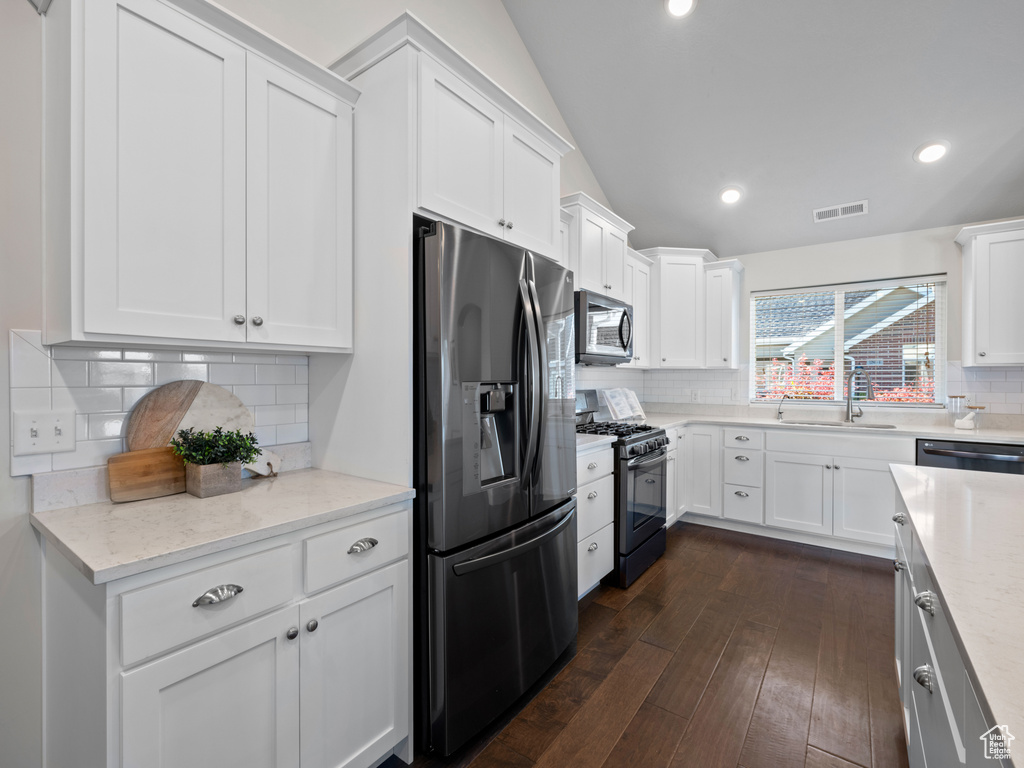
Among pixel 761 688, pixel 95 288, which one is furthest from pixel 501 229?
pixel 761 688

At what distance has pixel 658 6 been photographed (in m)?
2.90

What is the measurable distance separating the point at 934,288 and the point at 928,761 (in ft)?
13.1

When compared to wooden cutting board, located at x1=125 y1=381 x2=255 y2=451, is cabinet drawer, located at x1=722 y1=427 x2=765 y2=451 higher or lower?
lower

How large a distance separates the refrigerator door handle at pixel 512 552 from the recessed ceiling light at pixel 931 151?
3.44 m

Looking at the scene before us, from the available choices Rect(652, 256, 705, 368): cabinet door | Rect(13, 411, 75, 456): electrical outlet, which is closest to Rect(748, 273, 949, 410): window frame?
Rect(652, 256, 705, 368): cabinet door

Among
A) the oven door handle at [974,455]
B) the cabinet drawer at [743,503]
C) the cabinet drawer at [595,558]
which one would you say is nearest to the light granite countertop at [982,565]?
the cabinet drawer at [595,558]

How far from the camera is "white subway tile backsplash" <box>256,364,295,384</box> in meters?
1.94

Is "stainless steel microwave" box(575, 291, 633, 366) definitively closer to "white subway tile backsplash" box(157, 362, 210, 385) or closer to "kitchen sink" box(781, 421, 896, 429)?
"kitchen sink" box(781, 421, 896, 429)

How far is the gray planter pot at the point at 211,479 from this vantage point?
5.20 ft

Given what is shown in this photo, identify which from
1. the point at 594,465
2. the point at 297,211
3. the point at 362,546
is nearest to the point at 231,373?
the point at 297,211

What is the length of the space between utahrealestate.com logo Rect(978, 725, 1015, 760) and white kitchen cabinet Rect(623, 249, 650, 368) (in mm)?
3516

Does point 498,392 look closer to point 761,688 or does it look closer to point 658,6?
point 761,688

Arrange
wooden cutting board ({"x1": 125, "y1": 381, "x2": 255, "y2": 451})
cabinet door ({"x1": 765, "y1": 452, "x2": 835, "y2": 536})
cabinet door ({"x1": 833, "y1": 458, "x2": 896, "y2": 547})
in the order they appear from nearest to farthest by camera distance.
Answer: wooden cutting board ({"x1": 125, "y1": 381, "x2": 255, "y2": 451}), cabinet door ({"x1": 833, "y1": 458, "x2": 896, "y2": 547}), cabinet door ({"x1": 765, "y1": 452, "x2": 835, "y2": 536})

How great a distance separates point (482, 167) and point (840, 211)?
10.9 feet
